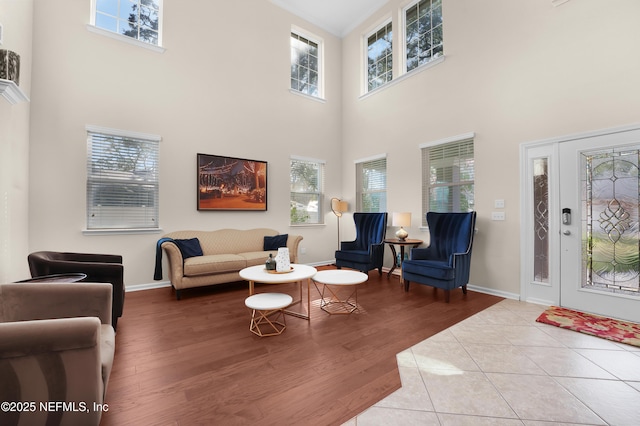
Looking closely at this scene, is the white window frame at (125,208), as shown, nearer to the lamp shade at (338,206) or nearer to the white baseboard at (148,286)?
the white baseboard at (148,286)

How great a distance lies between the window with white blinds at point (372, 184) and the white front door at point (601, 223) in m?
2.86

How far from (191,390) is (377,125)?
5.37m

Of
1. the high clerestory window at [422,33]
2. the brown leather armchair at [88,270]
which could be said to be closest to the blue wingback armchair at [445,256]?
the high clerestory window at [422,33]

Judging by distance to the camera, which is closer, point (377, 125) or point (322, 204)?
point (377, 125)

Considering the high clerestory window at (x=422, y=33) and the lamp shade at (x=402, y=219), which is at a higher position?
the high clerestory window at (x=422, y=33)

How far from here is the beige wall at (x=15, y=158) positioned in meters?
2.66

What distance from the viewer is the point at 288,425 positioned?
1513mm

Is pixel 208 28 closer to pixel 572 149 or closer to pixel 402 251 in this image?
pixel 402 251

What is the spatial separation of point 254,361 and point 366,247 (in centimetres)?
350

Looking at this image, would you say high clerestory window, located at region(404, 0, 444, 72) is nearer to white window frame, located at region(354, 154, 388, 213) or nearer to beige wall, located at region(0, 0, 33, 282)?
white window frame, located at region(354, 154, 388, 213)

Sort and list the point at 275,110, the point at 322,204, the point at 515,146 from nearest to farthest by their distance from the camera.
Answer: the point at 515,146 < the point at 275,110 < the point at 322,204

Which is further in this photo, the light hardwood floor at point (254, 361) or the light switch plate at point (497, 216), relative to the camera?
the light switch plate at point (497, 216)

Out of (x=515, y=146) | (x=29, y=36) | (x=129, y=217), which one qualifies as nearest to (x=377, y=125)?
(x=515, y=146)

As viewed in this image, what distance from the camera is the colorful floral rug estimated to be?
255 cm
